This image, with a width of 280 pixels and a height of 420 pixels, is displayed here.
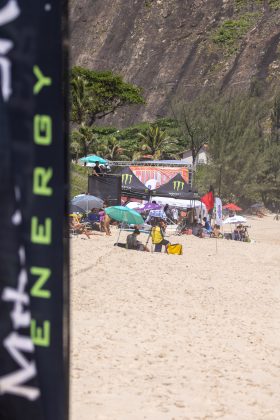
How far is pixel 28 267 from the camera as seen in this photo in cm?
266

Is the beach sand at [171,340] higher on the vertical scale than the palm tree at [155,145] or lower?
lower

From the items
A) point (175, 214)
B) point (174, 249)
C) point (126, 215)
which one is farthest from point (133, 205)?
point (174, 249)

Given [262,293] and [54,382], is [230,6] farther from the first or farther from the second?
[54,382]

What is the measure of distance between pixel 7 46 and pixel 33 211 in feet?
2.14

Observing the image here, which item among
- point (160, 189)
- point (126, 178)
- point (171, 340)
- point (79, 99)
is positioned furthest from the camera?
point (79, 99)

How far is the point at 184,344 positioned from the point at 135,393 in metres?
2.21

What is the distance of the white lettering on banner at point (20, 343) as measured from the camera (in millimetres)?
2664

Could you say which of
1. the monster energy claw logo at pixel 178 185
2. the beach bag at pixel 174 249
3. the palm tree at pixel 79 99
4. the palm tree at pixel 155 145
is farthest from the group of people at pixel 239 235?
the palm tree at pixel 79 99

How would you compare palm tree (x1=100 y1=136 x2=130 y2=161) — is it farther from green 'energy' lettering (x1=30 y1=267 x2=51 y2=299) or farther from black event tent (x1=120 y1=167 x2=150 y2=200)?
green 'energy' lettering (x1=30 y1=267 x2=51 y2=299)

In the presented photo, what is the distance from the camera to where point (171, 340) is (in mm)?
9188

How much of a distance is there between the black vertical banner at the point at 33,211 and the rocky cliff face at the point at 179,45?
72.9 metres

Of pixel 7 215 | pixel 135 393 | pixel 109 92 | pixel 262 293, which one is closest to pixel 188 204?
pixel 262 293

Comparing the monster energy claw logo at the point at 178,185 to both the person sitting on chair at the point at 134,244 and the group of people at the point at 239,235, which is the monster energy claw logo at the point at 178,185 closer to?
the group of people at the point at 239,235

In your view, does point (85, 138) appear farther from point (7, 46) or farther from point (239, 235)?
point (7, 46)
